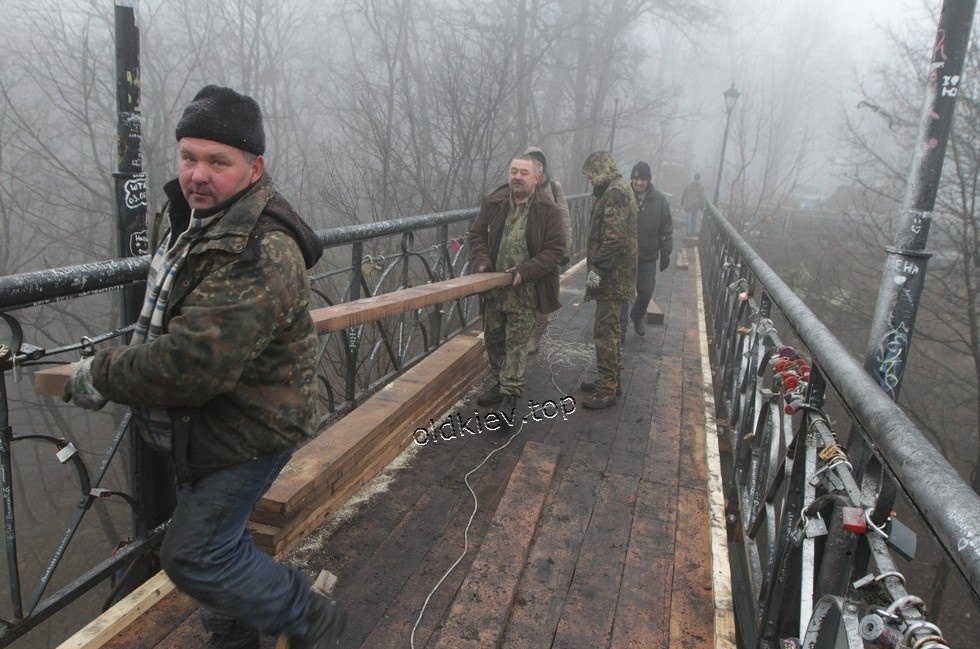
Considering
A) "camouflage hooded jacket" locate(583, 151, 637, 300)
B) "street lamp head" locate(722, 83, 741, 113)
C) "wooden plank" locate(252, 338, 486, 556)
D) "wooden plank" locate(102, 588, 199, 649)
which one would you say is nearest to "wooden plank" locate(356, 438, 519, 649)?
"wooden plank" locate(252, 338, 486, 556)

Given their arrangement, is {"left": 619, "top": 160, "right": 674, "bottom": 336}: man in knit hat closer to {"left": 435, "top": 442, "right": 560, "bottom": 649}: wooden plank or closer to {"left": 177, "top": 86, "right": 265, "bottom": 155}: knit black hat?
{"left": 435, "top": 442, "right": 560, "bottom": 649}: wooden plank

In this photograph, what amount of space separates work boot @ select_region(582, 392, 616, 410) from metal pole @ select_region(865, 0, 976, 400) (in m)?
2.12

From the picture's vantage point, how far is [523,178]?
417 cm

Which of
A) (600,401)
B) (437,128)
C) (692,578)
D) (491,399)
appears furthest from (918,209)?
(437,128)

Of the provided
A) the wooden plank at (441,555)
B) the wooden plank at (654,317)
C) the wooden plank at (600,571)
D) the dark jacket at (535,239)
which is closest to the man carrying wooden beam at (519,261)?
the dark jacket at (535,239)

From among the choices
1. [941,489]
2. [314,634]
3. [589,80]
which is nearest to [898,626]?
[941,489]

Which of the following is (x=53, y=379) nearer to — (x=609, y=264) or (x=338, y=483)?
(x=338, y=483)

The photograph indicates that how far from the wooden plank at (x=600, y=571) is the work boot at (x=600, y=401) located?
1.04m

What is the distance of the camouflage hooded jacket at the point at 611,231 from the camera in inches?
184

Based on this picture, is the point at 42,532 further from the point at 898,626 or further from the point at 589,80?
the point at 589,80

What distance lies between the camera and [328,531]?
Answer: 2938mm

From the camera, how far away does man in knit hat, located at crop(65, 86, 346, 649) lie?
1.66m

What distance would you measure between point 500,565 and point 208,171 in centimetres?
190

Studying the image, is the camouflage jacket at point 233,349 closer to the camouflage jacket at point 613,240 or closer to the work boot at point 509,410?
the work boot at point 509,410
